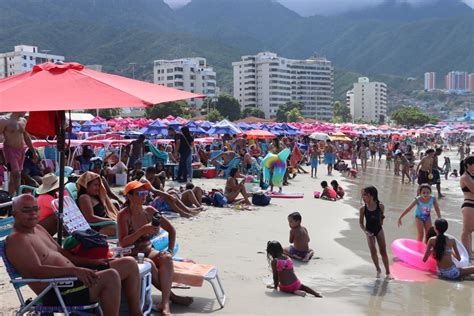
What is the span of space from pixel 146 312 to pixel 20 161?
14.5ft

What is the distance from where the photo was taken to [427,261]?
6.93m

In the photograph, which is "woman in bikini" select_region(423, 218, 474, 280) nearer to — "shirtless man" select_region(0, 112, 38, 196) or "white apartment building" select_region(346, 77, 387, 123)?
"shirtless man" select_region(0, 112, 38, 196)

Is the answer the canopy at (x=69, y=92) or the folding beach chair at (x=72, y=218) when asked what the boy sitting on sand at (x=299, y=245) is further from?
the canopy at (x=69, y=92)

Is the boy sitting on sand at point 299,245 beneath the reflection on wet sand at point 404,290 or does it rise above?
above

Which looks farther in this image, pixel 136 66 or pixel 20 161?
pixel 136 66

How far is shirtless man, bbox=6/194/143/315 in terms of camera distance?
3.48 metres

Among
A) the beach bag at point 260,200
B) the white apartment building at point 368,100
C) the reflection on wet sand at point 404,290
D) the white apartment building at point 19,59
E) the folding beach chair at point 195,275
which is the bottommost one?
the reflection on wet sand at point 404,290

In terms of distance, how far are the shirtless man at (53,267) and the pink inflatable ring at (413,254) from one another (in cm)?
445

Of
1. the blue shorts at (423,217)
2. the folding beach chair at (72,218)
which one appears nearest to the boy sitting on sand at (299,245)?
the blue shorts at (423,217)

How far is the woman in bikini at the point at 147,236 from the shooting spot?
14.5 ft

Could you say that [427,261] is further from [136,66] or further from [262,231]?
[136,66]

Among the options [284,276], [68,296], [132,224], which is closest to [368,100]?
[284,276]

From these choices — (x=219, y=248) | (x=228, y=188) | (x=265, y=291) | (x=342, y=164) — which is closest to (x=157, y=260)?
(x=265, y=291)

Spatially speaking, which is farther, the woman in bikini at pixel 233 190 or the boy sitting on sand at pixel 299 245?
the woman in bikini at pixel 233 190
